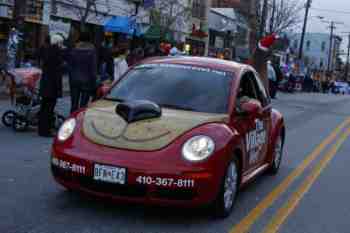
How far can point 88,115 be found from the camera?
6035mm

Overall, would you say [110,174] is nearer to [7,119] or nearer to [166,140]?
[166,140]

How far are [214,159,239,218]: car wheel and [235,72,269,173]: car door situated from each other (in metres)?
0.43

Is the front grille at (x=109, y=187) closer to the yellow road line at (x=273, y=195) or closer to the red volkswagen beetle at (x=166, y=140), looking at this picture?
the red volkswagen beetle at (x=166, y=140)

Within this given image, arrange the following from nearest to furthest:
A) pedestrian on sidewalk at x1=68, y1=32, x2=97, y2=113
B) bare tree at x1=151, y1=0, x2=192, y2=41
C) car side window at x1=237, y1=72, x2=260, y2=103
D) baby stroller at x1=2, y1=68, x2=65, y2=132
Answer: car side window at x1=237, y1=72, x2=260, y2=103
pedestrian on sidewalk at x1=68, y1=32, x2=97, y2=113
baby stroller at x1=2, y1=68, x2=65, y2=132
bare tree at x1=151, y1=0, x2=192, y2=41

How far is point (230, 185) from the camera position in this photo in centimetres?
605

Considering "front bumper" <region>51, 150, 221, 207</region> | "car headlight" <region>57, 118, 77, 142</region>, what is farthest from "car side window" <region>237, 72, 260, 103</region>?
"car headlight" <region>57, 118, 77, 142</region>

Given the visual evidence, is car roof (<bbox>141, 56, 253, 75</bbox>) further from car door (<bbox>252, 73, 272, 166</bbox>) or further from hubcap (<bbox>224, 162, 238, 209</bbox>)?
hubcap (<bbox>224, 162, 238, 209</bbox>)

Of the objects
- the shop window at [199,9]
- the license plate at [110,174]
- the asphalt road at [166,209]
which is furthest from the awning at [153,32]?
the license plate at [110,174]

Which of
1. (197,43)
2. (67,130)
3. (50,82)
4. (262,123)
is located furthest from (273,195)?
(197,43)

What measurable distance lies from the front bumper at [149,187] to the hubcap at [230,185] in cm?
31

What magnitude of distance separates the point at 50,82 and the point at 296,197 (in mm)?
4858

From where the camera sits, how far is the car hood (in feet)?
18.1

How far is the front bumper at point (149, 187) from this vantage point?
534 centimetres

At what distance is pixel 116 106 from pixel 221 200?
1.35 meters
